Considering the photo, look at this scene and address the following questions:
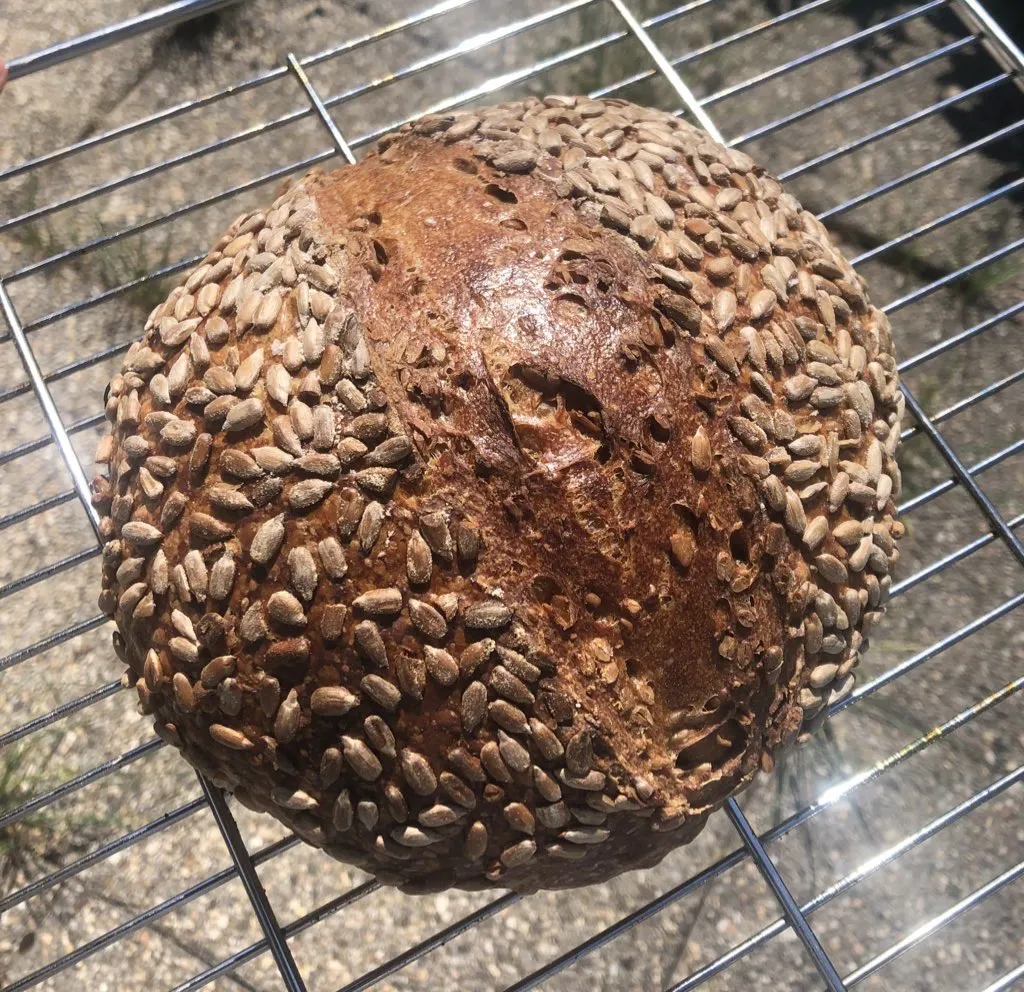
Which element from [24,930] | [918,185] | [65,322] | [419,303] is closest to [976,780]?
[918,185]

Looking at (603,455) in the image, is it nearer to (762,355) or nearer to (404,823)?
(762,355)

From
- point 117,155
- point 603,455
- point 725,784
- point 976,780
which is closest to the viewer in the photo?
point 603,455

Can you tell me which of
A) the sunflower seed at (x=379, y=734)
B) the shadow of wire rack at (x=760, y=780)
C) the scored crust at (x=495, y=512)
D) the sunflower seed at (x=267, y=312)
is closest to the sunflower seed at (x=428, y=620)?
the scored crust at (x=495, y=512)

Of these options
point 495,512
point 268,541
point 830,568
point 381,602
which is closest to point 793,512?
point 830,568

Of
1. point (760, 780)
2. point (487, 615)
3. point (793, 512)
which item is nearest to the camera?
point (487, 615)

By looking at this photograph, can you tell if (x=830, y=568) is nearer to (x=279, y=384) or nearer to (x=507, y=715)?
(x=507, y=715)

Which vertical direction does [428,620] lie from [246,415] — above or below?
below
